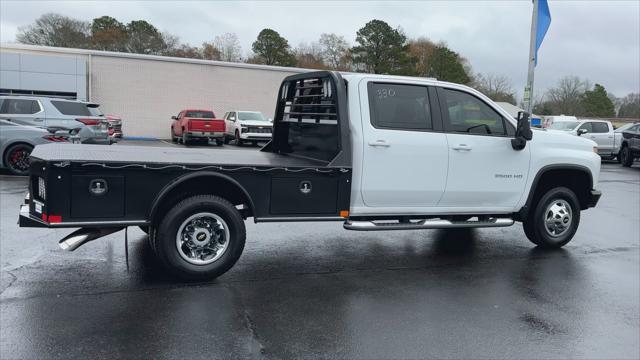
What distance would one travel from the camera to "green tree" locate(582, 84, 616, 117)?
276 ft

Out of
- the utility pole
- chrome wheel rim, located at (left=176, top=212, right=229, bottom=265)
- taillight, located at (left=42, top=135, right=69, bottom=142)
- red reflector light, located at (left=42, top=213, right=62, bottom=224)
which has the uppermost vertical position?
the utility pole

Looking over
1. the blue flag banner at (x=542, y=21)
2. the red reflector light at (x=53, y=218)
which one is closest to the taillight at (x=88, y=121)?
the red reflector light at (x=53, y=218)

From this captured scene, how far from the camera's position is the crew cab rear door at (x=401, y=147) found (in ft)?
20.0

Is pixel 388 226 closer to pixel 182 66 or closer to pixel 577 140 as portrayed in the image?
pixel 577 140

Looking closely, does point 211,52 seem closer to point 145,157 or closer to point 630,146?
point 630,146

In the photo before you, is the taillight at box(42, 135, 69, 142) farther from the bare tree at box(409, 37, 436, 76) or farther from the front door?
the bare tree at box(409, 37, 436, 76)

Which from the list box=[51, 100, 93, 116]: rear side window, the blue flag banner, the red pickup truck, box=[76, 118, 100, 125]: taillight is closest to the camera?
box=[76, 118, 100, 125]: taillight

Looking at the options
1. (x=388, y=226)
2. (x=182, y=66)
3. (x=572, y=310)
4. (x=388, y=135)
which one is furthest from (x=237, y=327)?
A: (x=182, y=66)

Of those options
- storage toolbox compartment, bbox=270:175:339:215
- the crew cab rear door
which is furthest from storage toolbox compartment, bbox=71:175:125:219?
the crew cab rear door

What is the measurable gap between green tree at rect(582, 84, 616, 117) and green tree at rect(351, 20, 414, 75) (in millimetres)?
34631

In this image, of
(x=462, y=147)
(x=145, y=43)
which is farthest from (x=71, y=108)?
(x=145, y=43)

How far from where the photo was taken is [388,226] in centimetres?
617

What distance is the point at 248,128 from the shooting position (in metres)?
25.6

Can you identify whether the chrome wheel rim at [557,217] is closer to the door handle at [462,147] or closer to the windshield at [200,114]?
the door handle at [462,147]
